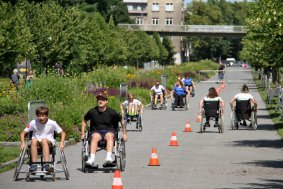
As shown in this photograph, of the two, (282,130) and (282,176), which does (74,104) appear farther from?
(282,176)

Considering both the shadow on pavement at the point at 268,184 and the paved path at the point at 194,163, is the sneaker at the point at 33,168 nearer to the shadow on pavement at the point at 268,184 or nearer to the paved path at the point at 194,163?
the paved path at the point at 194,163

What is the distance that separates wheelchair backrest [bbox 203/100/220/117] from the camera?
98.0 feet

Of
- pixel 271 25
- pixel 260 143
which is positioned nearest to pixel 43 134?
pixel 260 143

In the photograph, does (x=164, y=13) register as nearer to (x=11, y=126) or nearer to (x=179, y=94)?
(x=179, y=94)

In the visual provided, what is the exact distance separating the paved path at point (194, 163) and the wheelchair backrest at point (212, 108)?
0.61 metres

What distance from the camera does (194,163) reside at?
19.8 metres

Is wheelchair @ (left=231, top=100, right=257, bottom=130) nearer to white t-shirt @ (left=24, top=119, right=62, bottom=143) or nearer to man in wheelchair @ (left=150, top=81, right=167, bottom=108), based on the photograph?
man in wheelchair @ (left=150, top=81, right=167, bottom=108)

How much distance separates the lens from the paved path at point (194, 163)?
15914mm

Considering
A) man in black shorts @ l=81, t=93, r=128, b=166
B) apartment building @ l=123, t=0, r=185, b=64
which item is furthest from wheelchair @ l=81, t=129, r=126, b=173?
apartment building @ l=123, t=0, r=185, b=64

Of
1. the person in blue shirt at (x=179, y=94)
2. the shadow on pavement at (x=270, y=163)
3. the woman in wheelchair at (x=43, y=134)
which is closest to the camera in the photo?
the woman in wheelchair at (x=43, y=134)

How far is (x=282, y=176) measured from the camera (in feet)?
56.7

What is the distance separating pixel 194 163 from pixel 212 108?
402 inches

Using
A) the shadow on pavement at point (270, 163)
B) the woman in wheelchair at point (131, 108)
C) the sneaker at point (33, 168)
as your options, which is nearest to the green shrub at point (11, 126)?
the woman in wheelchair at point (131, 108)

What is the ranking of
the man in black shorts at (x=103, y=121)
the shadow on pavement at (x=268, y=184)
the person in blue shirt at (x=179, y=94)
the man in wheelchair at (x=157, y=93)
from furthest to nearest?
the man in wheelchair at (x=157, y=93), the person in blue shirt at (x=179, y=94), the man in black shorts at (x=103, y=121), the shadow on pavement at (x=268, y=184)
